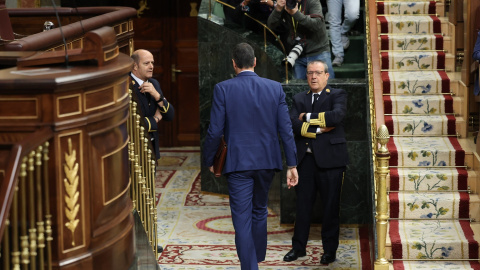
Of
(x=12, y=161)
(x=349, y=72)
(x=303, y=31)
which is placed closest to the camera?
A: (x=12, y=161)

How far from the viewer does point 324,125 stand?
24.5 feet

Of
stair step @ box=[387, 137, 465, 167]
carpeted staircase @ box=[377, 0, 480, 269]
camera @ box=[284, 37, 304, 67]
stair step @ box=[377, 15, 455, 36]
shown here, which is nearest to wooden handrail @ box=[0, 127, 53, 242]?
carpeted staircase @ box=[377, 0, 480, 269]

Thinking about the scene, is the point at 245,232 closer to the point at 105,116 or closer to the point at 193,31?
the point at 105,116

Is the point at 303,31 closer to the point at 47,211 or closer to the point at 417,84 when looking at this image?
the point at 417,84

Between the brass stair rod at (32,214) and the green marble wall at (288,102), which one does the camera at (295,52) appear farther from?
the brass stair rod at (32,214)

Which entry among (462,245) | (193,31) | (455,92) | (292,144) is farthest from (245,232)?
(193,31)

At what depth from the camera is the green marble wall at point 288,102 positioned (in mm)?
8383

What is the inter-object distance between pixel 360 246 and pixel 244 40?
2.61m

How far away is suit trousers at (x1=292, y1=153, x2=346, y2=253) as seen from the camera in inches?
296

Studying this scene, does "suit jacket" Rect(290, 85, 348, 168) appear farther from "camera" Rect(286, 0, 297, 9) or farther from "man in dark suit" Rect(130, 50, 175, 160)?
"camera" Rect(286, 0, 297, 9)

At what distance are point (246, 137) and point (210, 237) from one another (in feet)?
6.99

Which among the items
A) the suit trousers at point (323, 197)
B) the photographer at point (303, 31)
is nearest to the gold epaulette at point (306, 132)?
the suit trousers at point (323, 197)

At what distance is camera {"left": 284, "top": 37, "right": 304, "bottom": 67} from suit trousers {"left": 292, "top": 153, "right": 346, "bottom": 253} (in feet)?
5.05

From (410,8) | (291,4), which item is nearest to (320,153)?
(291,4)
